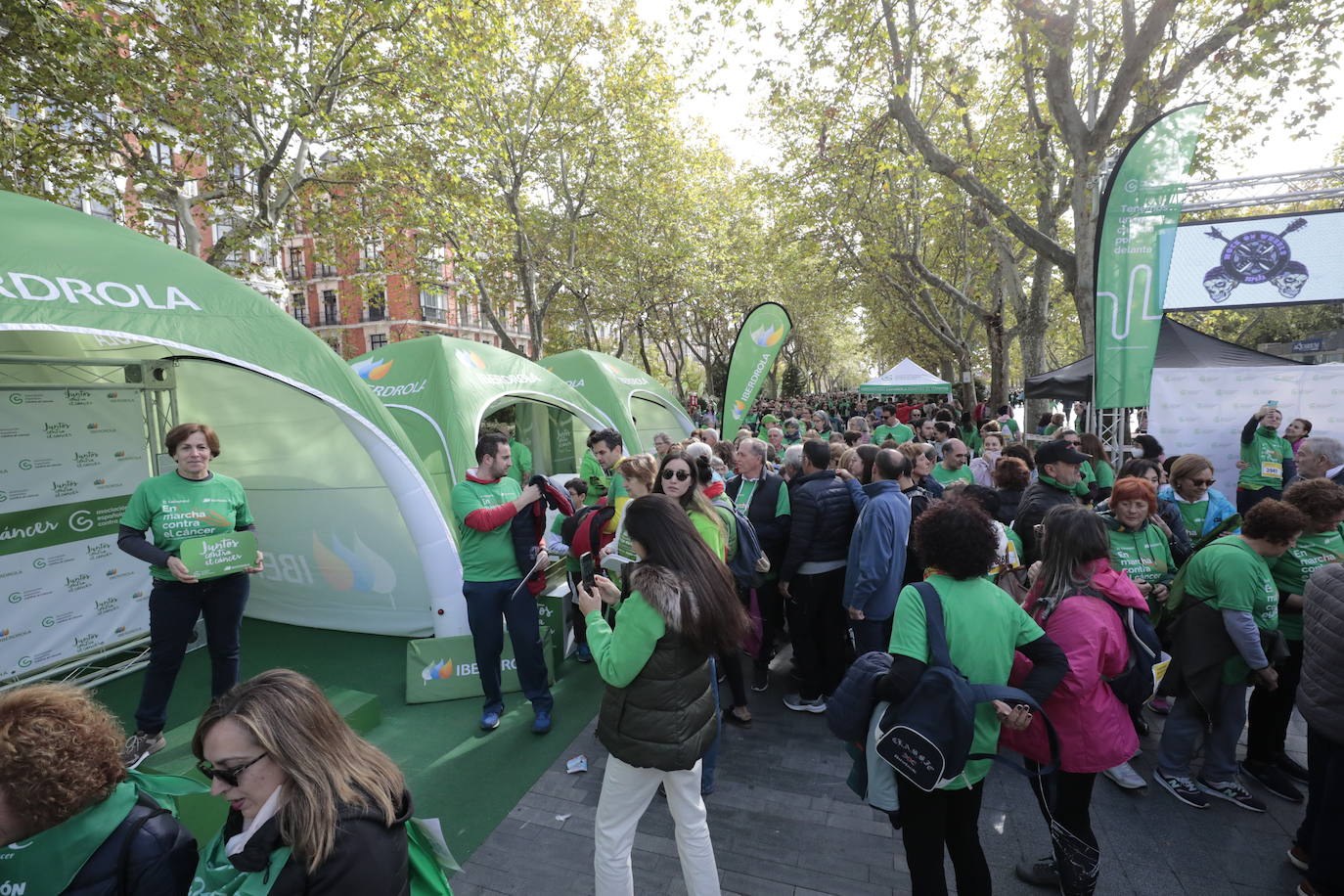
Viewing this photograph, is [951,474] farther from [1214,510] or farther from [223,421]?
[223,421]

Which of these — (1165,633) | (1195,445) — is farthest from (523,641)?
(1195,445)

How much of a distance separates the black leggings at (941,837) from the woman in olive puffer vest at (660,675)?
2.30ft

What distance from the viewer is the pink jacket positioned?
7.51 ft

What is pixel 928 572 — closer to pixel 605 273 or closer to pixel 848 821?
pixel 848 821

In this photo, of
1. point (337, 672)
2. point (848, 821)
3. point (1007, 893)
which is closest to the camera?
point (1007, 893)

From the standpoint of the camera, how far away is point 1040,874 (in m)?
2.70

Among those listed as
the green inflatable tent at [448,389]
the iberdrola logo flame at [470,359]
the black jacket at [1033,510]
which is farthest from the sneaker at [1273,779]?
the iberdrola logo flame at [470,359]

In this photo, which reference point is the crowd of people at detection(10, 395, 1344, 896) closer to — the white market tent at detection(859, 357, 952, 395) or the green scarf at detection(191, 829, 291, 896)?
the green scarf at detection(191, 829, 291, 896)

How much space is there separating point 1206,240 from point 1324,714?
5.98 m

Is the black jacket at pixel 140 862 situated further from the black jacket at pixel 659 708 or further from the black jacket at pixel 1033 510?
the black jacket at pixel 1033 510

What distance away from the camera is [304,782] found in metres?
1.27

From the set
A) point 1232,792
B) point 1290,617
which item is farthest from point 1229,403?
point 1232,792

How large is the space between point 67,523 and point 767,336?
7.93 metres

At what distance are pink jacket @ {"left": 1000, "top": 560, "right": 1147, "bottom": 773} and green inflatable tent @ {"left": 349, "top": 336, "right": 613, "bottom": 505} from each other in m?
5.28
